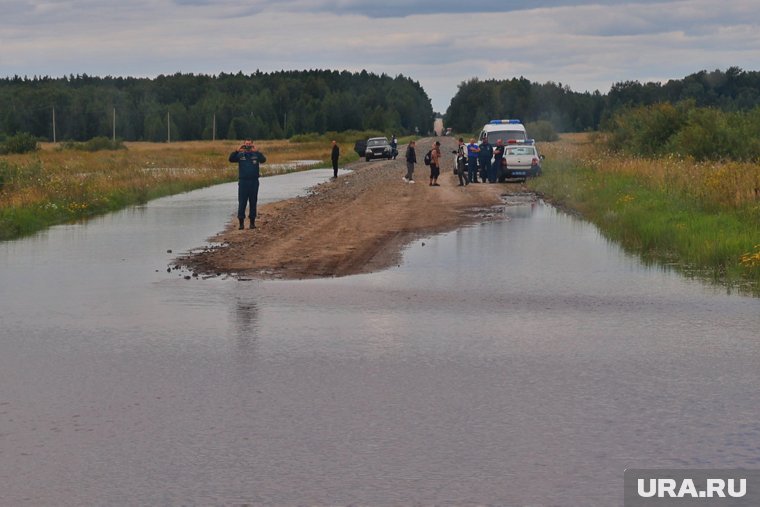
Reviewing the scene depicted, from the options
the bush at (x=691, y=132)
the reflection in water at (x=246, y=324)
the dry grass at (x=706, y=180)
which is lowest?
the reflection in water at (x=246, y=324)

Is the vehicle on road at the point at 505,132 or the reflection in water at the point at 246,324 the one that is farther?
the vehicle on road at the point at 505,132

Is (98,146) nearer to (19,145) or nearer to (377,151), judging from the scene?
(19,145)

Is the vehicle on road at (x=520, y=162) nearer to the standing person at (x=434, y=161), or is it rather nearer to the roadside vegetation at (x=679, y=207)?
the roadside vegetation at (x=679, y=207)

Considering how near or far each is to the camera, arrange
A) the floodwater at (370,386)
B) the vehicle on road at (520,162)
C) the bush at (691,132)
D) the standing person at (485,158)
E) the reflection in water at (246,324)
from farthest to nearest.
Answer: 1. the bush at (691,132)
2. the standing person at (485,158)
3. the vehicle on road at (520,162)
4. the reflection in water at (246,324)
5. the floodwater at (370,386)

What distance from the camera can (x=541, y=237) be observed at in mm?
22234

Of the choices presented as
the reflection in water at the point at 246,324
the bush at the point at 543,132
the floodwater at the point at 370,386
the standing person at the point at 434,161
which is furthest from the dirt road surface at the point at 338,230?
the bush at the point at 543,132

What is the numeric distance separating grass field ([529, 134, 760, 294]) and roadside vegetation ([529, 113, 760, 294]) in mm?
14

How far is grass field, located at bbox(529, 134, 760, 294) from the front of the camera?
57.9ft

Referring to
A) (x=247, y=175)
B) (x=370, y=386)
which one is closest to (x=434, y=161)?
(x=247, y=175)

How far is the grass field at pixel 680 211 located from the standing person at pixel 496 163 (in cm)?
521

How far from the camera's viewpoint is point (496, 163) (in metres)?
44.3

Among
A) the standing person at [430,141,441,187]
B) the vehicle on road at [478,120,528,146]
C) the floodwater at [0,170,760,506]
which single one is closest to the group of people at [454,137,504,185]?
the standing person at [430,141,441,187]

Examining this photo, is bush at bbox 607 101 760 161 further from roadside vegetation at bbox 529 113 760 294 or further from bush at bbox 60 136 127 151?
bush at bbox 60 136 127 151

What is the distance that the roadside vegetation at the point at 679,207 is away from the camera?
17734mm
